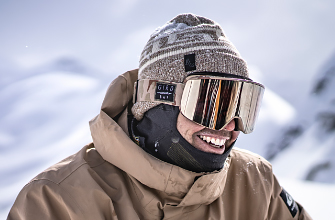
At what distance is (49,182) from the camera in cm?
154

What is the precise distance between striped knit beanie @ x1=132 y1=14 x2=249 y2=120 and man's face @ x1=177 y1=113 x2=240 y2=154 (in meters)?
0.21

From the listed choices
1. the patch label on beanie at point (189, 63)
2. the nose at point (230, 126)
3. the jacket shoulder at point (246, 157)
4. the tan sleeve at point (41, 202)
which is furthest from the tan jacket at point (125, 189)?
the patch label on beanie at point (189, 63)

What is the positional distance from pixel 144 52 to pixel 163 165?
75 cm

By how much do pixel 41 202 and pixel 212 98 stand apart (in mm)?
1019

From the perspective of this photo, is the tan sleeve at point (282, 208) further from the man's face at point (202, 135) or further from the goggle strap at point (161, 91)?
the goggle strap at point (161, 91)

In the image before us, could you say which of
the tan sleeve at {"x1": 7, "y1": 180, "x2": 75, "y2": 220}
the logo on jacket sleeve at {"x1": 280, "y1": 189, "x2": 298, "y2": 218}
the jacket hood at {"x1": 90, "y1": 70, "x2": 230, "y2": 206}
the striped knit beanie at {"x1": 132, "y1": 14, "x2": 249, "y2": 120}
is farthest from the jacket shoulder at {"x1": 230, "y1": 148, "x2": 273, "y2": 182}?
the tan sleeve at {"x1": 7, "y1": 180, "x2": 75, "y2": 220}

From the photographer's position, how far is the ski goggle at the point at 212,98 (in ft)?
5.36

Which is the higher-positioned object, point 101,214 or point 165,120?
point 165,120

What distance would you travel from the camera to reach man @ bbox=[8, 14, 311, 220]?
5.12 ft

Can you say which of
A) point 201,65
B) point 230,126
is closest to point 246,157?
point 230,126

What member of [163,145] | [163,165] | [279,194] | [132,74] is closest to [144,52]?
[132,74]

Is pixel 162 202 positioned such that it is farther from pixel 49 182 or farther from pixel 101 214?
pixel 49 182

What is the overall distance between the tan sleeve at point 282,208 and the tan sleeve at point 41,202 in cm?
131

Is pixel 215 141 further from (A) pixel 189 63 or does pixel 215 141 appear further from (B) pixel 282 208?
(B) pixel 282 208
